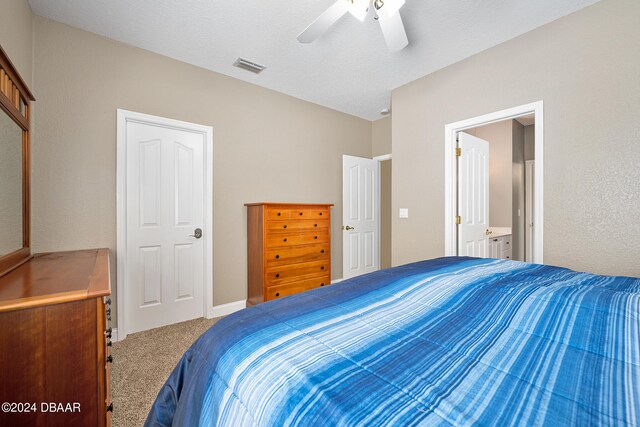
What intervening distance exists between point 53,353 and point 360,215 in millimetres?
3669

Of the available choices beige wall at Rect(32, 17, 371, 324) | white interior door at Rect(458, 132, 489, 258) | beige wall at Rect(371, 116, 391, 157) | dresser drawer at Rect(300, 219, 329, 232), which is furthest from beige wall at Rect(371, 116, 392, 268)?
dresser drawer at Rect(300, 219, 329, 232)

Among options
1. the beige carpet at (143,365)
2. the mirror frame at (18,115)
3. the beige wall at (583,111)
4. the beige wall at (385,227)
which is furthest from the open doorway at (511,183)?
the mirror frame at (18,115)

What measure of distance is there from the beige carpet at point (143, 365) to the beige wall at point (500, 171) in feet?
14.5

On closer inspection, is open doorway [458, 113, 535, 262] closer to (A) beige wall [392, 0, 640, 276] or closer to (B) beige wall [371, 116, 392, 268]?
(B) beige wall [371, 116, 392, 268]

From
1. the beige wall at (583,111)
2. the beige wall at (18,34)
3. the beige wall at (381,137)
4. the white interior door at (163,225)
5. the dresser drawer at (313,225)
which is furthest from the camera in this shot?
the beige wall at (381,137)

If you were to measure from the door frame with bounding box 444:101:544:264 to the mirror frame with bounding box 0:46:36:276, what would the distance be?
3.33 m

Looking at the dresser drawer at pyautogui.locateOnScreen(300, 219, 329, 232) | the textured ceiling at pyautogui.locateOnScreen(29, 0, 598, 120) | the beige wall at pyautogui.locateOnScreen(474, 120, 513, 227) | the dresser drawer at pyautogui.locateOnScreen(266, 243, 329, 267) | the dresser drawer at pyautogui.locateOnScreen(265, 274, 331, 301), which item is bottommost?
the dresser drawer at pyautogui.locateOnScreen(265, 274, 331, 301)

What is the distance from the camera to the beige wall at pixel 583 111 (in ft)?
6.34

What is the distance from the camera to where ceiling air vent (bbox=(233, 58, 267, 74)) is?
9.14ft

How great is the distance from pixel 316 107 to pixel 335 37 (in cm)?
151

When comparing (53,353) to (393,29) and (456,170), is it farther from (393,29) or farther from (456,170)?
(456,170)

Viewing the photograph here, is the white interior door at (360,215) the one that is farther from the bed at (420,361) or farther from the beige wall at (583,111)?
the bed at (420,361)

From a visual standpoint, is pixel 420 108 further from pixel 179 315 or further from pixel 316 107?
pixel 179 315

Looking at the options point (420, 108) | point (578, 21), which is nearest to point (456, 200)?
point (420, 108)
